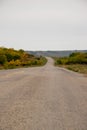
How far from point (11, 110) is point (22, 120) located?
1.49 meters

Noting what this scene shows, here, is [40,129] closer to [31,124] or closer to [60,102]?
[31,124]

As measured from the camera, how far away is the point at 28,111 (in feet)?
32.7

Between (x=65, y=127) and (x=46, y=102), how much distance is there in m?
4.05

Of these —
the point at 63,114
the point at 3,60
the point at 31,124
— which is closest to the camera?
the point at 31,124

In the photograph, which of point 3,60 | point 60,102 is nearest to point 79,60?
point 3,60

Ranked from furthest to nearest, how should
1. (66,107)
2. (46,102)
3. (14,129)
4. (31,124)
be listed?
1. (46,102)
2. (66,107)
3. (31,124)
4. (14,129)

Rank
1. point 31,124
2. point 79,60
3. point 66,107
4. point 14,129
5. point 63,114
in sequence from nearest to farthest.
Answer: point 14,129, point 31,124, point 63,114, point 66,107, point 79,60

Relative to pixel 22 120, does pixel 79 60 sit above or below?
below

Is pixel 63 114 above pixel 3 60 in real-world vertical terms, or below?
above

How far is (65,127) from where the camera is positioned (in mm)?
7945

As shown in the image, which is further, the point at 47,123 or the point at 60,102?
the point at 60,102

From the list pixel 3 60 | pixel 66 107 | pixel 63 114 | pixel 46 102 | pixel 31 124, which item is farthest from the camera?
pixel 3 60

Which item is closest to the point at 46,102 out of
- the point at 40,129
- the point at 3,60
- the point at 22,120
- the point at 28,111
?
the point at 28,111

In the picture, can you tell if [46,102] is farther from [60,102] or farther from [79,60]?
[79,60]
